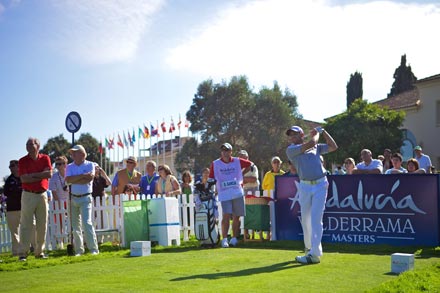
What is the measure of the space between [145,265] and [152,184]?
215 inches

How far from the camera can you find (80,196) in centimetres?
1160

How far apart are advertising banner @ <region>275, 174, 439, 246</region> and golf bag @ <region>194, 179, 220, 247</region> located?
5.72 feet

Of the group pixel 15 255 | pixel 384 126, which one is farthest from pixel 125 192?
pixel 384 126

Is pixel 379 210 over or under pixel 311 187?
under

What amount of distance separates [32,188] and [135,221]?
9.45ft

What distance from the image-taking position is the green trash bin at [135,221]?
1303 centimetres

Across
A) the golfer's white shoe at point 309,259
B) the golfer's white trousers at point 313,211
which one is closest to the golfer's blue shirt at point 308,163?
the golfer's white trousers at point 313,211

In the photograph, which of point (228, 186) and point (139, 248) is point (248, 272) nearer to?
point (139, 248)

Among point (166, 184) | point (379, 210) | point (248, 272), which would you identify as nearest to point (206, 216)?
point (166, 184)

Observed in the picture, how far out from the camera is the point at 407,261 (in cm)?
759

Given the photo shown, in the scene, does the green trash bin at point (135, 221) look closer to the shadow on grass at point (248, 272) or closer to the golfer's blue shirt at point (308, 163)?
the shadow on grass at point (248, 272)

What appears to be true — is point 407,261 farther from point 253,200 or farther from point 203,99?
point 203,99

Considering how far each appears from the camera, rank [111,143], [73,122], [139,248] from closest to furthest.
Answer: [139,248] < [73,122] < [111,143]

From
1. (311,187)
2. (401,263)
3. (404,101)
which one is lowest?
(401,263)
